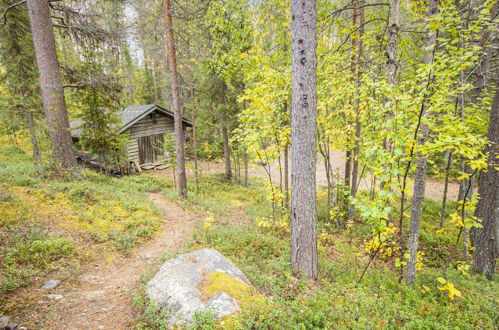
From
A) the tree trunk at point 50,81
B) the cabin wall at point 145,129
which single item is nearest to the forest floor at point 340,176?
the cabin wall at point 145,129

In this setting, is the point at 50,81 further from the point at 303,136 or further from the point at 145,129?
the point at 145,129

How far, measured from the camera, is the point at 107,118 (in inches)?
499

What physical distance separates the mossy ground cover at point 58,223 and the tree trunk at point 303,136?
16.8 ft

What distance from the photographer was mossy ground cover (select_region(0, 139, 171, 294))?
514 centimetres

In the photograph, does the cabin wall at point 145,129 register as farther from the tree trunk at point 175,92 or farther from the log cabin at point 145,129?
the tree trunk at point 175,92

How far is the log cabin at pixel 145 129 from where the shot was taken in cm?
1931

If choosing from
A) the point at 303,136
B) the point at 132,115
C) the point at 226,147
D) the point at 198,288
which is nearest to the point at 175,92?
the point at 226,147

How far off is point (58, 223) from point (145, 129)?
1504cm

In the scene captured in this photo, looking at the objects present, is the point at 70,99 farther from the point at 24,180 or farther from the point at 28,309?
the point at 28,309

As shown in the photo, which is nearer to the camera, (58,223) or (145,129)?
(58,223)

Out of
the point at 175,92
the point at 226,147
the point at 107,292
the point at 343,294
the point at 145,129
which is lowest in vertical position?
the point at 343,294

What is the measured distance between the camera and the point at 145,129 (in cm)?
2073

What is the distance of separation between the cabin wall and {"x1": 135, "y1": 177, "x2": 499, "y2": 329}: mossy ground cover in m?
14.5

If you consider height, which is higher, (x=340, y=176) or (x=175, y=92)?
(x=175, y=92)
